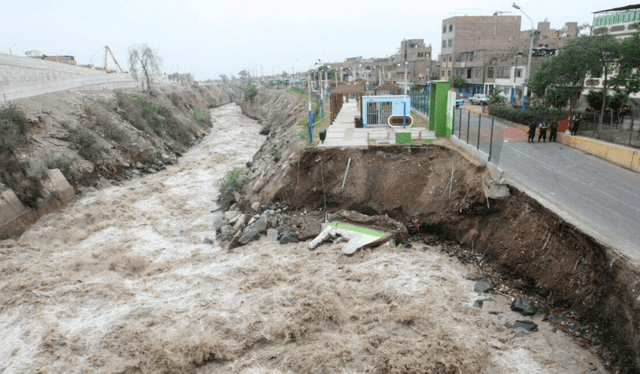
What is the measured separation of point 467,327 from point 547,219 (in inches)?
170

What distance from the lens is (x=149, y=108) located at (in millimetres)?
36031

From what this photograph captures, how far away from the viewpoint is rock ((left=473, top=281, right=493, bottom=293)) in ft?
36.6

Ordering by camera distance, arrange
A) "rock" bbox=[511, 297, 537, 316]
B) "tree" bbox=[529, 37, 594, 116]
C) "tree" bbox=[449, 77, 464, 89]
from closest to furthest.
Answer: "rock" bbox=[511, 297, 537, 316]
"tree" bbox=[529, 37, 594, 116]
"tree" bbox=[449, 77, 464, 89]

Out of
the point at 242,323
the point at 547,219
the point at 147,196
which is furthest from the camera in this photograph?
the point at 147,196

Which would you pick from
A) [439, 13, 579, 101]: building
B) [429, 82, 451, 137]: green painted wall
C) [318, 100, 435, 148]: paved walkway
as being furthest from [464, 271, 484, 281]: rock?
[439, 13, 579, 101]: building

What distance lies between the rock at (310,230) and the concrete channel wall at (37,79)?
24.1m

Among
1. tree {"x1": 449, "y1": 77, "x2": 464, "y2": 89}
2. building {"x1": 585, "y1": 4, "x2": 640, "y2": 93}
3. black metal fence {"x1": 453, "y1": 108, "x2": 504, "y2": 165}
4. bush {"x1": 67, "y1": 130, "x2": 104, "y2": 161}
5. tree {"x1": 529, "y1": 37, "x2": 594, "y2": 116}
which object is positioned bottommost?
bush {"x1": 67, "y1": 130, "x2": 104, "y2": 161}

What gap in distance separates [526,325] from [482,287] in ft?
5.75

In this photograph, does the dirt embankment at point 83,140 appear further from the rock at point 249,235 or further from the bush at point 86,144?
the rock at point 249,235


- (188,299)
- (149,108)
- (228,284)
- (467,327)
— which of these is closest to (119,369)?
(188,299)

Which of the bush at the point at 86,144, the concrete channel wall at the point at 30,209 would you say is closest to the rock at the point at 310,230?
the concrete channel wall at the point at 30,209

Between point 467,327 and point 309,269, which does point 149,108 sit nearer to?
point 309,269

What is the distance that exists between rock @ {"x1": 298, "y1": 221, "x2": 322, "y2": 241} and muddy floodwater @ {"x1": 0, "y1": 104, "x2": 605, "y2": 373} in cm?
76

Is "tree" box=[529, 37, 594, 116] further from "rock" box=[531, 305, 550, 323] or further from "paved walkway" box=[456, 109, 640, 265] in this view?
"rock" box=[531, 305, 550, 323]
